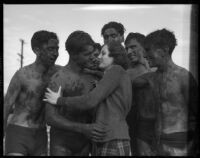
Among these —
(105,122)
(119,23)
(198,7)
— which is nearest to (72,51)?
(119,23)

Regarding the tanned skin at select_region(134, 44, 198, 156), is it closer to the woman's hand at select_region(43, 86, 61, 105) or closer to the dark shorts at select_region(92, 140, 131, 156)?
the dark shorts at select_region(92, 140, 131, 156)

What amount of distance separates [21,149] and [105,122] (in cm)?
100

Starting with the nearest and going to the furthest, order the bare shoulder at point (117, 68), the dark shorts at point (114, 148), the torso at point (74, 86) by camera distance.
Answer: the dark shorts at point (114, 148) → the bare shoulder at point (117, 68) → the torso at point (74, 86)

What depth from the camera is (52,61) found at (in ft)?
13.0

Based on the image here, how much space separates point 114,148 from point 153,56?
3.69ft

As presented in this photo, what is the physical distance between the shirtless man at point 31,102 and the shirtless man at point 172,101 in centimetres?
105

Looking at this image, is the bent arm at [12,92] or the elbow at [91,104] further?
the bent arm at [12,92]

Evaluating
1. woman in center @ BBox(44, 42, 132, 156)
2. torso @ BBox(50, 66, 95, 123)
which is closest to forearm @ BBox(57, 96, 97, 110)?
woman in center @ BBox(44, 42, 132, 156)

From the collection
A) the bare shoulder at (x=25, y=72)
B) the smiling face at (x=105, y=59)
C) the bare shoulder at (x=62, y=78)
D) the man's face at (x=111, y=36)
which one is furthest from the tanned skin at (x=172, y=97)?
the bare shoulder at (x=25, y=72)

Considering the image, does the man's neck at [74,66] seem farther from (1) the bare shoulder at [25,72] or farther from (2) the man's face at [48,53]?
(1) the bare shoulder at [25,72]

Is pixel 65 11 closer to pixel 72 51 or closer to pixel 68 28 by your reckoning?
pixel 68 28

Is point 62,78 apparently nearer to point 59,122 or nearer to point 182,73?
point 59,122

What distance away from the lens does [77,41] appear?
388 centimetres

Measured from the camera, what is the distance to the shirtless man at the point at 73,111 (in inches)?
149
